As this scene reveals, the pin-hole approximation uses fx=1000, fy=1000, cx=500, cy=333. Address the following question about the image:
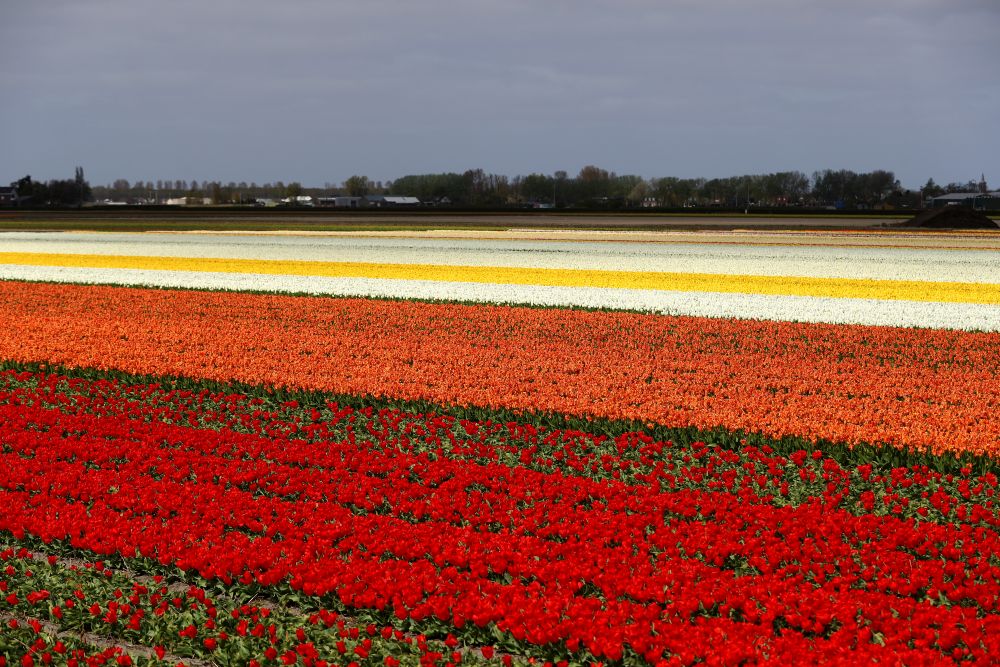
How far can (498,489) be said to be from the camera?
7.75 m

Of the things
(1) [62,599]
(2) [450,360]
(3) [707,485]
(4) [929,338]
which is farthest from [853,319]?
(1) [62,599]

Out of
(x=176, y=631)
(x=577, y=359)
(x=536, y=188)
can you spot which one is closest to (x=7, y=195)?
(x=536, y=188)

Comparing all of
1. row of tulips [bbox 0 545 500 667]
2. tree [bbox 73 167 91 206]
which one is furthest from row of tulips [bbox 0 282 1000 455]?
tree [bbox 73 167 91 206]

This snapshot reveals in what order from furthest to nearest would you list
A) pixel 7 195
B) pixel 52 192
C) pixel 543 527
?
pixel 7 195, pixel 52 192, pixel 543 527

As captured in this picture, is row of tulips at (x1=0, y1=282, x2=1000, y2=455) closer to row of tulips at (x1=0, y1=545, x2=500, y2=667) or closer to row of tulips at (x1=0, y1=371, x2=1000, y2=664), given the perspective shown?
row of tulips at (x1=0, y1=371, x2=1000, y2=664)

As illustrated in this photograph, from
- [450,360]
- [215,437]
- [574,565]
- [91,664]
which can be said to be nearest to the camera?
[91,664]

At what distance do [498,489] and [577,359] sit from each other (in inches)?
227

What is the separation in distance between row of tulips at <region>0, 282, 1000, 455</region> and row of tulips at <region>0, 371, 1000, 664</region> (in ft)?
4.21

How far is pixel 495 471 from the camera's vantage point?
26.8 ft

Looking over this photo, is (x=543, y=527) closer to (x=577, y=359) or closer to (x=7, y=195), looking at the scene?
(x=577, y=359)

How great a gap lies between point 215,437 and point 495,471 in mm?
2823

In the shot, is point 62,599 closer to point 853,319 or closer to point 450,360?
point 450,360

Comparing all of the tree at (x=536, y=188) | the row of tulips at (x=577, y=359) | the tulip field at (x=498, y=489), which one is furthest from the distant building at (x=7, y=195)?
the tulip field at (x=498, y=489)

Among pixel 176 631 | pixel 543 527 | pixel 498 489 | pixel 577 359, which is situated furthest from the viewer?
pixel 577 359
